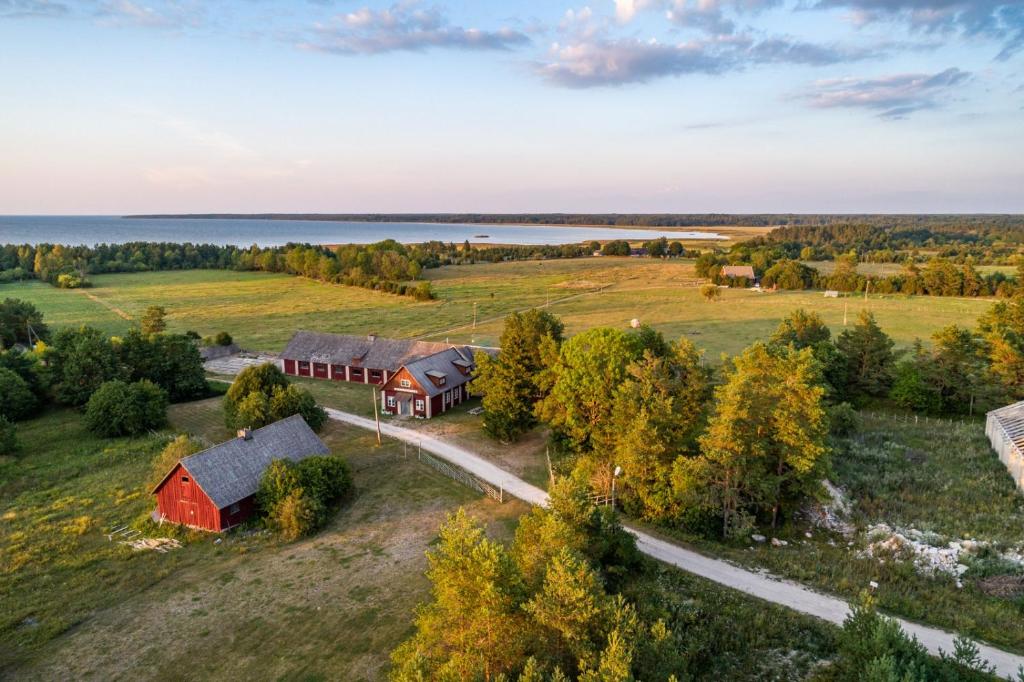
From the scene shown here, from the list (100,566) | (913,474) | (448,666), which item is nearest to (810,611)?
(448,666)

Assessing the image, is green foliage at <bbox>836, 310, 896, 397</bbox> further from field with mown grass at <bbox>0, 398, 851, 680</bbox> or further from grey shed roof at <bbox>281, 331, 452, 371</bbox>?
field with mown grass at <bbox>0, 398, 851, 680</bbox>

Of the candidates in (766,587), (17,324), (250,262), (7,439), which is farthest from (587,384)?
(250,262)

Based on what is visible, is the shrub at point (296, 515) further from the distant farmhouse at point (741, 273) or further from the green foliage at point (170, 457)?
the distant farmhouse at point (741, 273)

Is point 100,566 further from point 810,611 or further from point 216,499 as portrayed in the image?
point 810,611

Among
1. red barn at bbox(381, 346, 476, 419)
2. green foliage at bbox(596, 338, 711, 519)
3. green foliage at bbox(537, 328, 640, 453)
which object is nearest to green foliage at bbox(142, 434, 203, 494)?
red barn at bbox(381, 346, 476, 419)

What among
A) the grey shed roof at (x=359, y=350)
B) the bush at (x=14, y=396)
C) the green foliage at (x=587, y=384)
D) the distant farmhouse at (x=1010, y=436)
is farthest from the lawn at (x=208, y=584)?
the distant farmhouse at (x=1010, y=436)

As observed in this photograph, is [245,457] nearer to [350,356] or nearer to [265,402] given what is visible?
[265,402]

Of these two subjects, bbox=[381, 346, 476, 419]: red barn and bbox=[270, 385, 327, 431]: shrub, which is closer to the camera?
bbox=[270, 385, 327, 431]: shrub
